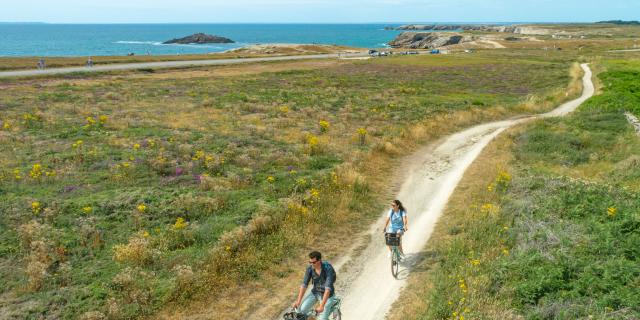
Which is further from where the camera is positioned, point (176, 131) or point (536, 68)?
point (536, 68)

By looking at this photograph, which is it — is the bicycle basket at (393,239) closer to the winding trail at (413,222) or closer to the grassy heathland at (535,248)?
the winding trail at (413,222)

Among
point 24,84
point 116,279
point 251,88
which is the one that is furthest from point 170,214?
point 24,84

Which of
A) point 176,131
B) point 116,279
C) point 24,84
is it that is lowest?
point 116,279

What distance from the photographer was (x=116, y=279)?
12.3 metres

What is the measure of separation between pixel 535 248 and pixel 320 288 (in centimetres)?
691

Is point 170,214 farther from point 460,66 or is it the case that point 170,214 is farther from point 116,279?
point 460,66

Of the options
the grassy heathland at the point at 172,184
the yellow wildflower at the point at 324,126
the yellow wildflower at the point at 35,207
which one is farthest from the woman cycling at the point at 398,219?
the yellow wildflower at the point at 324,126

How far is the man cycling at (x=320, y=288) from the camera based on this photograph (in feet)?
32.8

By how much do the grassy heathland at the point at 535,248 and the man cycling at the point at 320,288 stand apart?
2548mm

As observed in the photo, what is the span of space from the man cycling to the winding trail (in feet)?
5.78

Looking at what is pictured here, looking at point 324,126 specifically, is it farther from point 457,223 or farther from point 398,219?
point 398,219

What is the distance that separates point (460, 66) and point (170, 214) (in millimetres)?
77742

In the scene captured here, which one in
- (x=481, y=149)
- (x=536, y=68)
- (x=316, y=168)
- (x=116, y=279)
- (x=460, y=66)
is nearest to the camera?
(x=116, y=279)

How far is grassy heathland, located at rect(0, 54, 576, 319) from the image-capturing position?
499 inches
